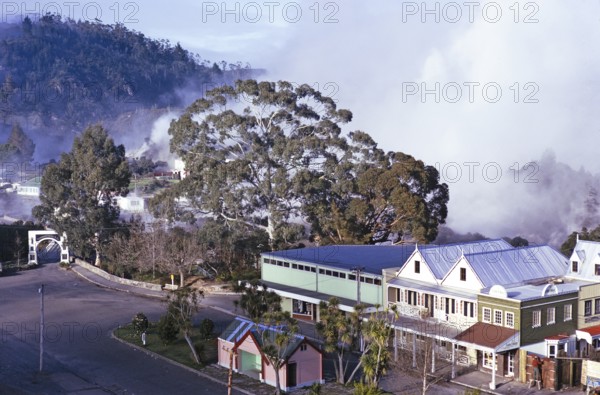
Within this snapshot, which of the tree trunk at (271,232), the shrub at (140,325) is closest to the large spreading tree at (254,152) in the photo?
the tree trunk at (271,232)

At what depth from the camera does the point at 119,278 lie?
54469 millimetres

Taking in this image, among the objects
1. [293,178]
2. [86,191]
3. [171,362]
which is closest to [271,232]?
[293,178]

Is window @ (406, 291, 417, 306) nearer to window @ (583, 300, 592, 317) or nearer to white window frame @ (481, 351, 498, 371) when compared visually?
white window frame @ (481, 351, 498, 371)

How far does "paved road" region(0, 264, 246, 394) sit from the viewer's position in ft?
105

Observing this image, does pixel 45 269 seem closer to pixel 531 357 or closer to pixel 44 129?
pixel 531 357

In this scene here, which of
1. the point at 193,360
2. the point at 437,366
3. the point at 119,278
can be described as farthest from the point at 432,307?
the point at 119,278

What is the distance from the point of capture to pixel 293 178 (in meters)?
55.2

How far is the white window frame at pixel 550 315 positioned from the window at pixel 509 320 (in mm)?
1638

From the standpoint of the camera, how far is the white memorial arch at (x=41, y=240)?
61375 mm

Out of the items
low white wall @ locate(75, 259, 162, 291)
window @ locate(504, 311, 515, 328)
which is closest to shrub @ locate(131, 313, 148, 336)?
low white wall @ locate(75, 259, 162, 291)

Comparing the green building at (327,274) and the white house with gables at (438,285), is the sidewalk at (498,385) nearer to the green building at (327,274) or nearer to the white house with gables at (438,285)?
the white house with gables at (438,285)

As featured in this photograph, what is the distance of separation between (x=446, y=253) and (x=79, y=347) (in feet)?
58.5

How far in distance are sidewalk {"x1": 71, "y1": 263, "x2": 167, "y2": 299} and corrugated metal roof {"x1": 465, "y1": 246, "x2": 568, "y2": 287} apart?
847 inches

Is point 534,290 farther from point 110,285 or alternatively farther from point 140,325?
point 110,285
